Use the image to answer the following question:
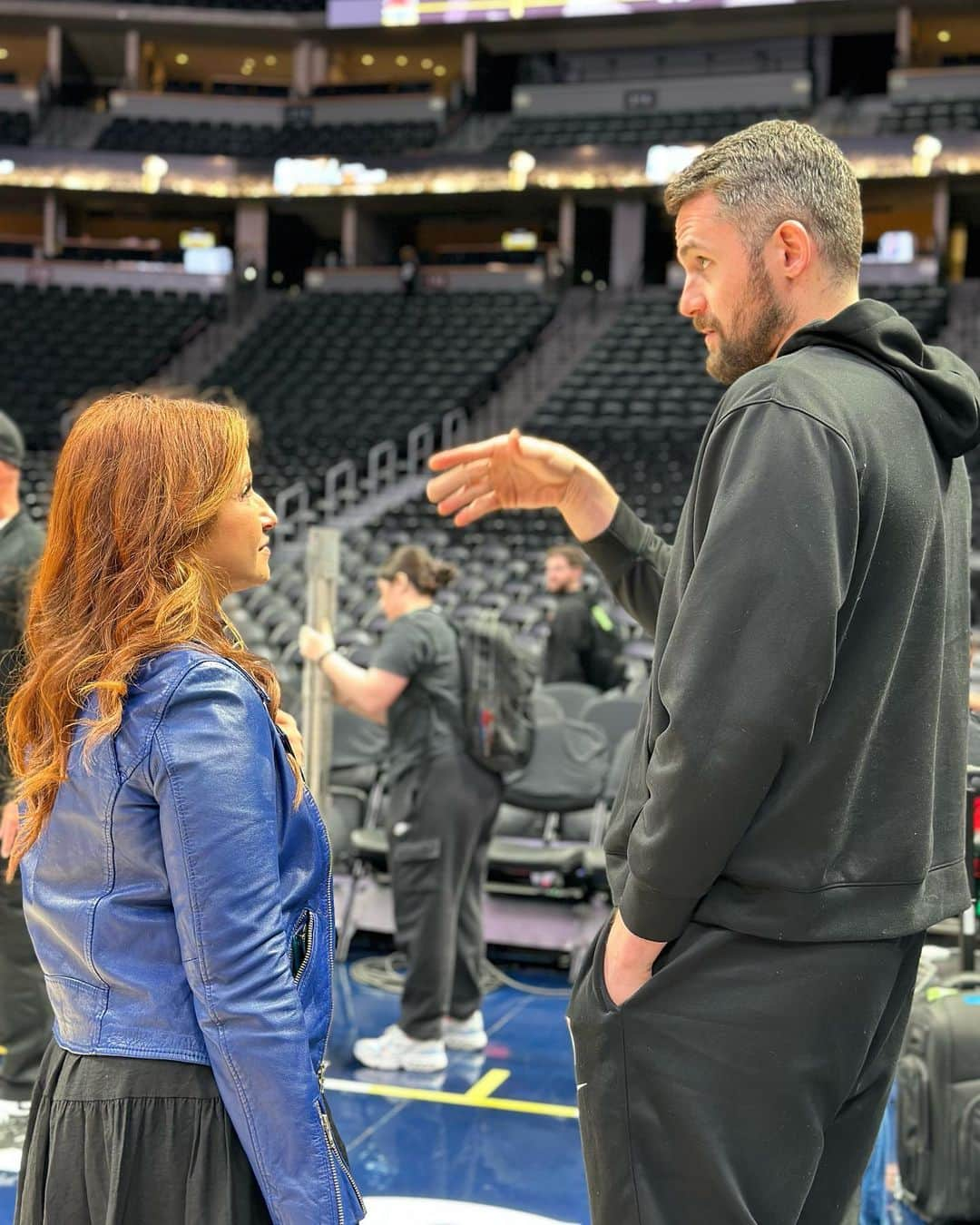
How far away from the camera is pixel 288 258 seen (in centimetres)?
2462

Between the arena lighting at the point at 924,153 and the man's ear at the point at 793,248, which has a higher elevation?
the arena lighting at the point at 924,153

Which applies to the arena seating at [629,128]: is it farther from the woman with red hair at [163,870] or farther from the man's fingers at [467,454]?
the woman with red hair at [163,870]

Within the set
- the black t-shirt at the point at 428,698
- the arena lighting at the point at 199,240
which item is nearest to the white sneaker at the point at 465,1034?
the black t-shirt at the point at 428,698

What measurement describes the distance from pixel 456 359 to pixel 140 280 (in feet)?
23.2

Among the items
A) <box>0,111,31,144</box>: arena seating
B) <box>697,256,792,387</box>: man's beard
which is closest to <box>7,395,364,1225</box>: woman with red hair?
<box>697,256,792,387</box>: man's beard

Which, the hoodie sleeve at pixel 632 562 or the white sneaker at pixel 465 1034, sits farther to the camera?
the white sneaker at pixel 465 1034

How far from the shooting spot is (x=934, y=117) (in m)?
20.3

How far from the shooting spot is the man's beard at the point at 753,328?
169 centimetres

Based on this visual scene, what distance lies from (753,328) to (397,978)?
4.07 meters

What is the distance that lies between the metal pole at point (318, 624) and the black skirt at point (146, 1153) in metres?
2.71

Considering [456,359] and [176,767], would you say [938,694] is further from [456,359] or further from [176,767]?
[456,359]

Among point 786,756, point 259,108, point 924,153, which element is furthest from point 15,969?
point 259,108

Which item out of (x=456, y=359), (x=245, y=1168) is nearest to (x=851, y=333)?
(x=245, y=1168)

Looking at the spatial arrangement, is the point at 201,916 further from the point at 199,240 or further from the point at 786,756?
the point at 199,240
